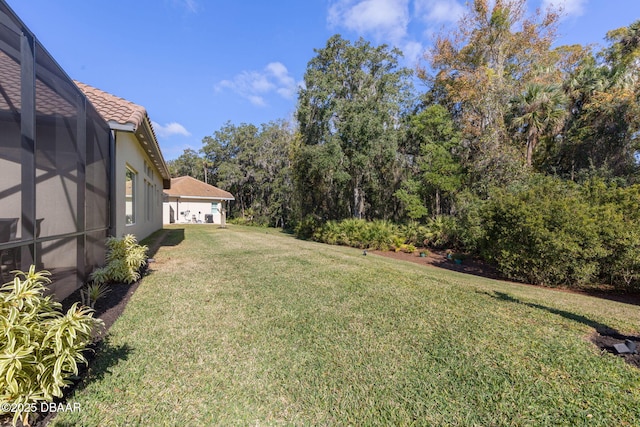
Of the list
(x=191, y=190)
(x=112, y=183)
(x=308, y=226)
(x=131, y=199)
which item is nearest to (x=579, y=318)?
(x=112, y=183)

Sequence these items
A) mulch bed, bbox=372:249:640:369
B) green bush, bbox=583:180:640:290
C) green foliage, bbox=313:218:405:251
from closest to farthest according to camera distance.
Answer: mulch bed, bbox=372:249:640:369 → green bush, bbox=583:180:640:290 → green foliage, bbox=313:218:405:251

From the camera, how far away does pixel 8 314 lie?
1894mm

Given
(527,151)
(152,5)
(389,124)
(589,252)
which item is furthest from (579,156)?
(152,5)

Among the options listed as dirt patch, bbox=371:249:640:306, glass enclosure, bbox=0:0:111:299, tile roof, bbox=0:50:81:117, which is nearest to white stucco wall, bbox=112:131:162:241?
glass enclosure, bbox=0:0:111:299

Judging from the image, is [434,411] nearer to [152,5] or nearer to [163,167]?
[152,5]

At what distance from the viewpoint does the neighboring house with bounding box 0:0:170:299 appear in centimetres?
252

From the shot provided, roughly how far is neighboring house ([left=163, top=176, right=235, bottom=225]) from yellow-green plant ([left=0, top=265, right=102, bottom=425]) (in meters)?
23.8

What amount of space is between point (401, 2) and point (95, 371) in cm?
1520

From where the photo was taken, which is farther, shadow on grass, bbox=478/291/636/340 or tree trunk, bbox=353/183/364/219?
tree trunk, bbox=353/183/364/219

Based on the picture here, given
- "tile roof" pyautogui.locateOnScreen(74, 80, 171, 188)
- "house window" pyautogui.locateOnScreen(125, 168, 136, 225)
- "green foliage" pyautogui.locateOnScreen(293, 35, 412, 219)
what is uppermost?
"green foliage" pyautogui.locateOnScreen(293, 35, 412, 219)

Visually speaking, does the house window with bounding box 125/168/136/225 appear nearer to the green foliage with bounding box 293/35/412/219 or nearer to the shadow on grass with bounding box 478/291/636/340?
the green foliage with bounding box 293/35/412/219

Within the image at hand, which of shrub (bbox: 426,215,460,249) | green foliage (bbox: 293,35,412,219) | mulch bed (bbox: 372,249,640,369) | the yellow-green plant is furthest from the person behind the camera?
green foliage (bbox: 293,35,412,219)

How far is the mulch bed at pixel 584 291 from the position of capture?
310 cm

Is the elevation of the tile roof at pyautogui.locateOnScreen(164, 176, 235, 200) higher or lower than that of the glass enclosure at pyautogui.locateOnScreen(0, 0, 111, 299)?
higher
